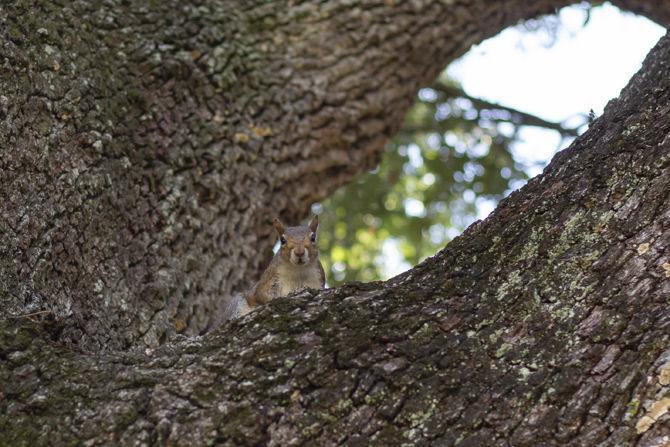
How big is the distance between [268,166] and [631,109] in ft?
5.93

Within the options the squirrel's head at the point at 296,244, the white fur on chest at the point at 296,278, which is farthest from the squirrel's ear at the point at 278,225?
the white fur on chest at the point at 296,278

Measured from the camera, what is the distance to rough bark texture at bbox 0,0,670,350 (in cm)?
286

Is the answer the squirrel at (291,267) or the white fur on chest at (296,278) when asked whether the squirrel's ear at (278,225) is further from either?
the white fur on chest at (296,278)

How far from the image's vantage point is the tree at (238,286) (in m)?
1.99

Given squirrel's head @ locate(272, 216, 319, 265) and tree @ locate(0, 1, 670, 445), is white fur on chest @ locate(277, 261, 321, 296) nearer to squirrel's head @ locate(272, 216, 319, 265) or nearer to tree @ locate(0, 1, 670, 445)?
squirrel's head @ locate(272, 216, 319, 265)

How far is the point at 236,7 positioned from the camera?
407 cm

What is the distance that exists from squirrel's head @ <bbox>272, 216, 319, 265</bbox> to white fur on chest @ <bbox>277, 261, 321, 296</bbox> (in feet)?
0.12

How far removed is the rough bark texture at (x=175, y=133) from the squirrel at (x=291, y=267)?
10 centimetres

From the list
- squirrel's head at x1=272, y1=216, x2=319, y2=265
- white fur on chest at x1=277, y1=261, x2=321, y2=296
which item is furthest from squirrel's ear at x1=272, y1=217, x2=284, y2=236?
white fur on chest at x1=277, y1=261, x2=321, y2=296

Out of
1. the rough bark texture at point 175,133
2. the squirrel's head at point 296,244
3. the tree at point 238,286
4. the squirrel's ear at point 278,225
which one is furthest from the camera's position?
the squirrel's head at point 296,244

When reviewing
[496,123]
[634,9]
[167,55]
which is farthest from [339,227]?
[167,55]

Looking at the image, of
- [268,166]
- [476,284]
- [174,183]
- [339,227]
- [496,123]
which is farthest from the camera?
[339,227]

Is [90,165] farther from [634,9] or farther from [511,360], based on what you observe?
[634,9]

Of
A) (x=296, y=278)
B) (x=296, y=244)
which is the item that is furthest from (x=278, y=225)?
(x=296, y=278)
